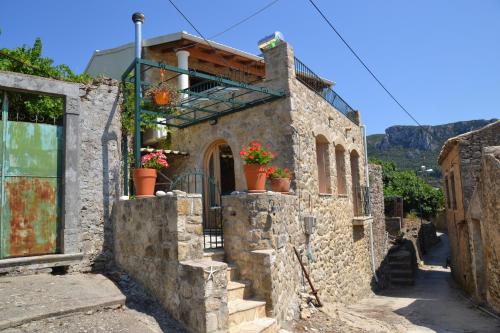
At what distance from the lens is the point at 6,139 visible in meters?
5.00

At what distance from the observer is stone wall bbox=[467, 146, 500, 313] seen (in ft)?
25.0

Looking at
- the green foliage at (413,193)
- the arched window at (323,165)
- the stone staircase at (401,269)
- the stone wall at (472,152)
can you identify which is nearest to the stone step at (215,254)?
the arched window at (323,165)

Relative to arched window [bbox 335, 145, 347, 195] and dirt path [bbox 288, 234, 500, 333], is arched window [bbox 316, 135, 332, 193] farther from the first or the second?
dirt path [bbox 288, 234, 500, 333]

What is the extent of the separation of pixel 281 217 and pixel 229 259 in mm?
1045

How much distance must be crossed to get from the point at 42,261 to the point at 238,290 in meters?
2.75

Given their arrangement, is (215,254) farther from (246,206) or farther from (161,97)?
(161,97)

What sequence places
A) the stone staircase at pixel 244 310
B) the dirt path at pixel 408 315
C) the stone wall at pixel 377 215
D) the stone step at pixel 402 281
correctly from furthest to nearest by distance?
1. the stone step at pixel 402 281
2. the stone wall at pixel 377 215
3. the dirt path at pixel 408 315
4. the stone staircase at pixel 244 310

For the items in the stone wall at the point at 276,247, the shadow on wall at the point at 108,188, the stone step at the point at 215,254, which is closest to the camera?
the stone wall at the point at 276,247

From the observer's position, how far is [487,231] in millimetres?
8359

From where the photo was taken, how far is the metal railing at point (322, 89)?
8.54m

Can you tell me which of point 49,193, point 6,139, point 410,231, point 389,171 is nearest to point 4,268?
point 49,193

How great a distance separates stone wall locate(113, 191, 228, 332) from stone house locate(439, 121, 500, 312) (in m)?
6.36

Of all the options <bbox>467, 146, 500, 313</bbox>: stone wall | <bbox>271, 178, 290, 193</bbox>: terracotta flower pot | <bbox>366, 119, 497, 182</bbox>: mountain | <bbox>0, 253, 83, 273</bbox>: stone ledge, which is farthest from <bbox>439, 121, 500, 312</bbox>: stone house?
<bbox>366, 119, 497, 182</bbox>: mountain

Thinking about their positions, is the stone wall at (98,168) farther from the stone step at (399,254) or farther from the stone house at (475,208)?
the stone step at (399,254)
